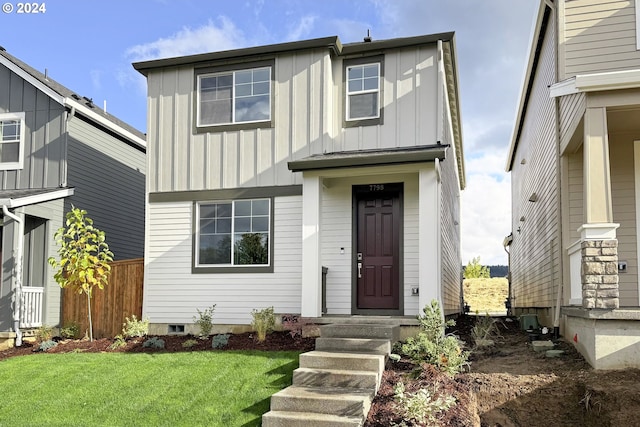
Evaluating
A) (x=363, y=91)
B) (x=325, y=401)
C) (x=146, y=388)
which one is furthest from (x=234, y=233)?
(x=325, y=401)

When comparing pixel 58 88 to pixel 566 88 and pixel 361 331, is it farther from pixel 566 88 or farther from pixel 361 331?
pixel 566 88

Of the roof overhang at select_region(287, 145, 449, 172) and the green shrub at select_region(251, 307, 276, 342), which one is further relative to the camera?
the green shrub at select_region(251, 307, 276, 342)

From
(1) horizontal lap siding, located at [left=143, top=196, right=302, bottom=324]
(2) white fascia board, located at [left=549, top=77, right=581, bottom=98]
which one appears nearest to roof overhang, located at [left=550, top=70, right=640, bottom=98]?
(2) white fascia board, located at [left=549, top=77, right=581, bottom=98]

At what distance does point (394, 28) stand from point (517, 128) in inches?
276

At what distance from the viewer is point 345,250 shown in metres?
10.6

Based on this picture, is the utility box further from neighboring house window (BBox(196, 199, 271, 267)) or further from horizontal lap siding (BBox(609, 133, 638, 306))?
neighboring house window (BBox(196, 199, 271, 267))

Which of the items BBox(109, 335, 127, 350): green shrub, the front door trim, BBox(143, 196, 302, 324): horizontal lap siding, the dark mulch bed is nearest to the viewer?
the dark mulch bed

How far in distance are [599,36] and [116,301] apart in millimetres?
9757

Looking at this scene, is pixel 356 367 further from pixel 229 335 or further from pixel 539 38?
pixel 539 38

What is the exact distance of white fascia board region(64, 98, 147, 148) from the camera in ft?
42.0

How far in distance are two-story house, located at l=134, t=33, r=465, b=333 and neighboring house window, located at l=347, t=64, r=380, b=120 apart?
0.07ft

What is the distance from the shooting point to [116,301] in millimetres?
12039

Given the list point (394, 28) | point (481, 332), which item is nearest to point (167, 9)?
point (394, 28)

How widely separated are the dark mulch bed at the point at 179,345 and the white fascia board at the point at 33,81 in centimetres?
497
